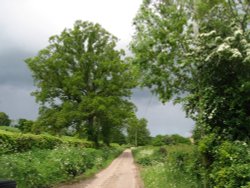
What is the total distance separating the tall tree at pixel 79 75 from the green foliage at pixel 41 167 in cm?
2196

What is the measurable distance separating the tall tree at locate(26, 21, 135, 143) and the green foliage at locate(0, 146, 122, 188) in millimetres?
21955

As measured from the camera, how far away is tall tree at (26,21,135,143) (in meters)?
44.2

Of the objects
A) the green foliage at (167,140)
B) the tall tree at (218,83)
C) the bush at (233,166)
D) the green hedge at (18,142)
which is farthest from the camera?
the green foliage at (167,140)

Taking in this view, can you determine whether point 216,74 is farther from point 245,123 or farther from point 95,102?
point 95,102

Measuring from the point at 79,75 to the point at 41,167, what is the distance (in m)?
29.3

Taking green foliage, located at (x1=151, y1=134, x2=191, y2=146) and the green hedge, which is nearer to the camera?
the green hedge

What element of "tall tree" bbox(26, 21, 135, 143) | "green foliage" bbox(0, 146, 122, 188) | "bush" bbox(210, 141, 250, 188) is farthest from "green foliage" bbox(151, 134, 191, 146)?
"bush" bbox(210, 141, 250, 188)

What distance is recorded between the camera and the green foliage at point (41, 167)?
12659 millimetres

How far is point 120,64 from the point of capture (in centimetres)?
4600

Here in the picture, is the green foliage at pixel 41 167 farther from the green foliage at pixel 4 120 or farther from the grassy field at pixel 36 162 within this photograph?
the green foliage at pixel 4 120

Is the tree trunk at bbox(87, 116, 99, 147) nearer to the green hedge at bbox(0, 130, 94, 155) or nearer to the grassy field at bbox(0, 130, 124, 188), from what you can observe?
the grassy field at bbox(0, 130, 124, 188)

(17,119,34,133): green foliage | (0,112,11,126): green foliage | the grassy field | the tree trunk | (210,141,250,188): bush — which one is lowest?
(210,141,250,188): bush

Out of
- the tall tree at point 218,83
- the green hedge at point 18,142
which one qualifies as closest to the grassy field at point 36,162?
the green hedge at point 18,142

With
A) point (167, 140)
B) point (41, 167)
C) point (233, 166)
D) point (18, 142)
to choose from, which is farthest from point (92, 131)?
point (233, 166)
